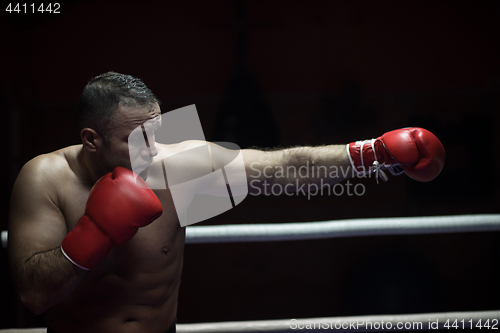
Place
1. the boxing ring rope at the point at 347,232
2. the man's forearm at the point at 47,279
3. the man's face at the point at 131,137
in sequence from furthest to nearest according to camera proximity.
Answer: the boxing ring rope at the point at 347,232
the man's face at the point at 131,137
the man's forearm at the point at 47,279

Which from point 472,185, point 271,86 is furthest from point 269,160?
point 472,185

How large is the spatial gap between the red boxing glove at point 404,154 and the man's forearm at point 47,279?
2.68ft

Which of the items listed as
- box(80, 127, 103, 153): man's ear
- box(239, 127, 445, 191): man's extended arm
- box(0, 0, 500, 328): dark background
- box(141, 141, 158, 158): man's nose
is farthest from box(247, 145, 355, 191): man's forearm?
box(0, 0, 500, 328): dark background

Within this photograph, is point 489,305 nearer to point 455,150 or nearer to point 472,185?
point 472,185

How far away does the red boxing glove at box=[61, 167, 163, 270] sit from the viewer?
0.78 meters

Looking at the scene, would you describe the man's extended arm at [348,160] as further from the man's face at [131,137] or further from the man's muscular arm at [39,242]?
the man's muscular arm at [39,242]

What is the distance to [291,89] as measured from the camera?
2.20 metres

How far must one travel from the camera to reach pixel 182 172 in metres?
1.05

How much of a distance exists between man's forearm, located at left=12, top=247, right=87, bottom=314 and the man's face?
0.26 metres

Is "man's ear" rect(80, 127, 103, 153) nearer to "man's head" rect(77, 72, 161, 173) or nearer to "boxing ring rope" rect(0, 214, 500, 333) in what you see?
"man's head" rect(77, 72, 161, 173)

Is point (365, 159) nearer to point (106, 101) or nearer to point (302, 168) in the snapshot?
point (302, 168)

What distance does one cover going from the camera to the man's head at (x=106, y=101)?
2.86 feet

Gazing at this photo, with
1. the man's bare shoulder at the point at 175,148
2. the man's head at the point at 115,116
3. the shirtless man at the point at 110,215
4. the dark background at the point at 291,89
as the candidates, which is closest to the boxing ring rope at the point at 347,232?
the shirtless man at the point at 110,215

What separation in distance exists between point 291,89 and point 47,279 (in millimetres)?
1767
